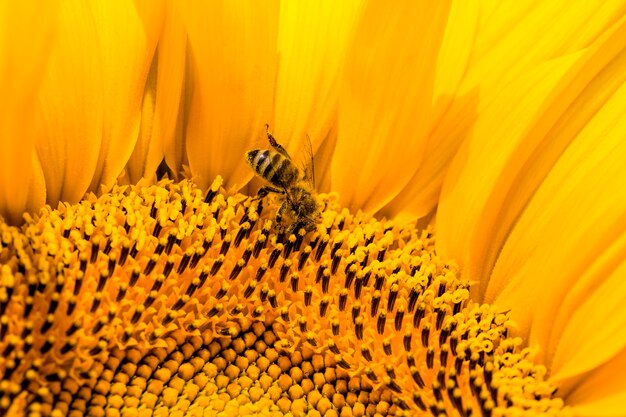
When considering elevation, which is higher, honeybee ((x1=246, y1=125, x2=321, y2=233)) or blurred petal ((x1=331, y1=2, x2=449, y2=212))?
blurred petal ((x1=331, y1=2, x2=449, y2=212))

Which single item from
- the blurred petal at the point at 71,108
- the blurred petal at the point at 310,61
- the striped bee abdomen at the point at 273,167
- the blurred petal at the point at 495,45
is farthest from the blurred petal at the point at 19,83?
the blurred petal at the point at 495,45

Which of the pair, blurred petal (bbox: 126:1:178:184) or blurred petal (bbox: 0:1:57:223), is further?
blurred petal (bbox: 126:1:178:184)

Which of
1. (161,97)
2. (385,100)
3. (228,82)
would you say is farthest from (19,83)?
(385,100)

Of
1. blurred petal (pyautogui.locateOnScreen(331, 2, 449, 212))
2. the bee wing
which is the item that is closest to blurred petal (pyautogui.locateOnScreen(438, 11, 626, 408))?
blurred petal (pyautogui.locateOnScreen(331, 2, 449, 212))

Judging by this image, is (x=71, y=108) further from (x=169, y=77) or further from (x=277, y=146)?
(x=277, y=146)

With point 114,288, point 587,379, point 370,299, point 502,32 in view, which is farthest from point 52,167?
point 587,379

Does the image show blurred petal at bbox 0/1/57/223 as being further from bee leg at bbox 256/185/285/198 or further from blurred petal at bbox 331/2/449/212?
blurred petal at bbox 331/2/449/212

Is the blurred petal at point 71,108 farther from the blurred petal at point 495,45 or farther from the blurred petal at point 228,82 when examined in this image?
the blurred petal at point 495,45

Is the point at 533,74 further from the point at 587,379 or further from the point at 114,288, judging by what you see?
the point at 114,288
